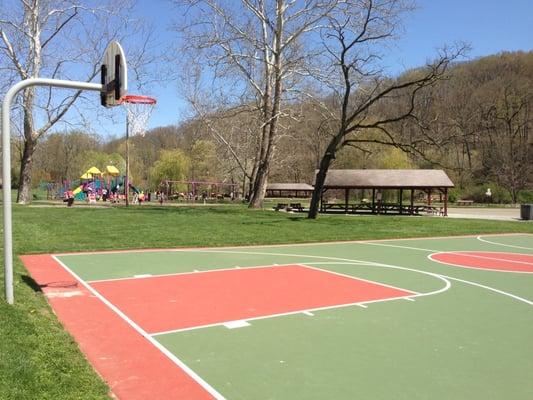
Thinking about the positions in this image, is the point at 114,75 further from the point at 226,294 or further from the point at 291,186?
the point at 291,186

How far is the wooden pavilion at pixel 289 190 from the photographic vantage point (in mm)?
94312

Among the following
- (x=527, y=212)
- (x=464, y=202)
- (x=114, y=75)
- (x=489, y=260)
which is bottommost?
(x=489, y=260)

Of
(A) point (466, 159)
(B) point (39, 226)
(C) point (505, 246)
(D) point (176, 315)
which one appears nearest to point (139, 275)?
(D) point (176, 315)

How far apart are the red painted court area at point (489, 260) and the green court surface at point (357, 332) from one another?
Answer: 172 mm

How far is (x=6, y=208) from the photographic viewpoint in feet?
24.2

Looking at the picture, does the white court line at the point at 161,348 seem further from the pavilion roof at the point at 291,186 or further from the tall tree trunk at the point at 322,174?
the pavilion roof at the point at 291,186

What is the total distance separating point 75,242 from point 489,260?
12.0m

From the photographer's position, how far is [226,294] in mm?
9086

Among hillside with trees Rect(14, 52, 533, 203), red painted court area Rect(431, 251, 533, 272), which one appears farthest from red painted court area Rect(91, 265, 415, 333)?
hillside with trees Rect(14, 52, 533, 203)

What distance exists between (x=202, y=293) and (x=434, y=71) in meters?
21.3

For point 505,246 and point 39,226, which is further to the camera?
point 39,226

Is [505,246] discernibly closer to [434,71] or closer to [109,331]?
[434,71]

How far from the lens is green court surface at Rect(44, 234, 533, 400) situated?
501 cm

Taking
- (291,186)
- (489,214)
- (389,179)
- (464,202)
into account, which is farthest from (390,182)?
(291,186)
